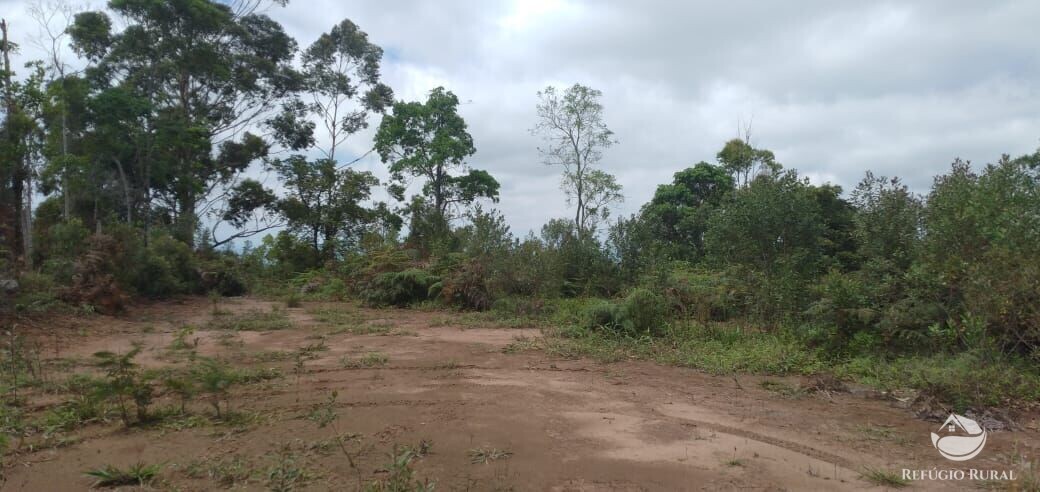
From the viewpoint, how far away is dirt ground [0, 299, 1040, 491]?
12.4 feet

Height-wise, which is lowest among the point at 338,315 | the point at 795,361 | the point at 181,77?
the point at 795,361

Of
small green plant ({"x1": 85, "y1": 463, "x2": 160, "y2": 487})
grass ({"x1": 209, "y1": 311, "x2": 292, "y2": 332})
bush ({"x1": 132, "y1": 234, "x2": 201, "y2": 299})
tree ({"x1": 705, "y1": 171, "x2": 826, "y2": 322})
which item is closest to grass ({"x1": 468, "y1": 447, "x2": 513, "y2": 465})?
small green plant ({"x1": 85, "y1": 463, "x2": 160, "y2": 487})

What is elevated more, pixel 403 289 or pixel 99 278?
pixel 99 278

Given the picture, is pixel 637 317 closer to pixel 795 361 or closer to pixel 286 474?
pixel 795 361

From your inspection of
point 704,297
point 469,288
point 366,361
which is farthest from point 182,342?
point 704,297

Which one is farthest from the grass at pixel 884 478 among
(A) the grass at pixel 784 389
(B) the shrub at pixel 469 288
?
(B) the shrub at pixel 469 288

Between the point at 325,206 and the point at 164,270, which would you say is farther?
the point at 325,206

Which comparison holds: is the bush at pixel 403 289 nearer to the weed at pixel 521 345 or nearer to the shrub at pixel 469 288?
the shrub at pixel 469 288

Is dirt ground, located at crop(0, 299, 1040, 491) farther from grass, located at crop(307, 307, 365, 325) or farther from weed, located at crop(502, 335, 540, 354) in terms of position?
grass, located at crop(307, 307, 365, 325)

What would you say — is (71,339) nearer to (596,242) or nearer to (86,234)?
(86,234)

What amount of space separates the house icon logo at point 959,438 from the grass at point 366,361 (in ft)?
18.8

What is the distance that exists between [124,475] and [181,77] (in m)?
22.7

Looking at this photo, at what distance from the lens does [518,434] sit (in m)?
4.57

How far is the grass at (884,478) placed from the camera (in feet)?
12.1
